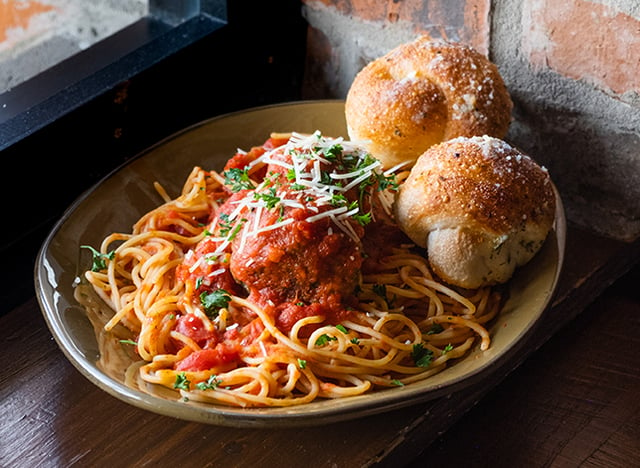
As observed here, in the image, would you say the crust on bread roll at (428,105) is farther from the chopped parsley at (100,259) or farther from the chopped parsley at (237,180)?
the chopped parsley at (100,259)

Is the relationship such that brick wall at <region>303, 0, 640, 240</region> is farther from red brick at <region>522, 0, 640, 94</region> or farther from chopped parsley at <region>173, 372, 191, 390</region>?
chopped parsley at <region>173, 372, 191, 390</region>

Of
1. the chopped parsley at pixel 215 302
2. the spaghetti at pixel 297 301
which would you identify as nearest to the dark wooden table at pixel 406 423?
the spaghetti at pixel 297 301

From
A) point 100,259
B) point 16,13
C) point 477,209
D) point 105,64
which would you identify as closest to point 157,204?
point 100,259

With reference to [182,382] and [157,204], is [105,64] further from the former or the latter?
[182,382]

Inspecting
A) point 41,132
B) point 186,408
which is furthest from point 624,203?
point 41,132

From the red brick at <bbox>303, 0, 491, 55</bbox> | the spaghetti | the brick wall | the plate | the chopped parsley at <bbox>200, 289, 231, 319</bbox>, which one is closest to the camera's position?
the plate

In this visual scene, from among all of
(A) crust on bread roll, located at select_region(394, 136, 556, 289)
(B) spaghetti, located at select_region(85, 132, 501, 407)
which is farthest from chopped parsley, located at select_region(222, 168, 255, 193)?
(A) crust on bread roll, located at select_region(394, 136, 556, 289)
